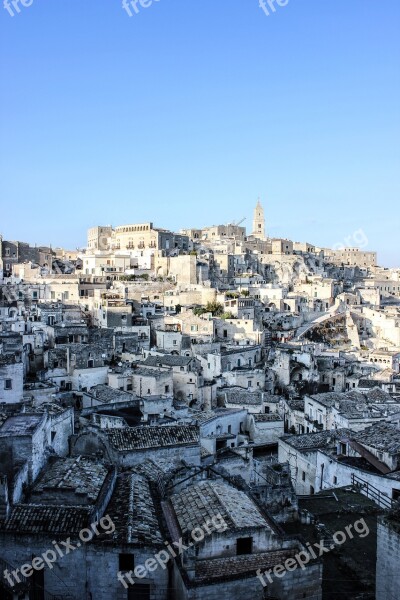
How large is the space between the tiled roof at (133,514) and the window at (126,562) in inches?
9.7

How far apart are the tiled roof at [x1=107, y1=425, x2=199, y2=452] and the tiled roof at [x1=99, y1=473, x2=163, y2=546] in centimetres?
265

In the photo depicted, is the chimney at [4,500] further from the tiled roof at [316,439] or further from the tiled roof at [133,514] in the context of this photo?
the tiled roof at [316,439]

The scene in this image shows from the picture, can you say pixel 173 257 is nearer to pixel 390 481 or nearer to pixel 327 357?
pixel 327 357

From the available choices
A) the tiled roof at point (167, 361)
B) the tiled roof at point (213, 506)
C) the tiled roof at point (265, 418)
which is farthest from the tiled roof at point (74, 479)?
the tiled roof at point (167, 361)

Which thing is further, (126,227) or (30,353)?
(126,227)

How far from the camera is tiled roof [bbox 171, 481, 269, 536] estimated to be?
9945 mm

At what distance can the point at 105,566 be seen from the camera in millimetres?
9727

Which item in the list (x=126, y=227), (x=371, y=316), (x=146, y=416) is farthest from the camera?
(x=126, y=227)

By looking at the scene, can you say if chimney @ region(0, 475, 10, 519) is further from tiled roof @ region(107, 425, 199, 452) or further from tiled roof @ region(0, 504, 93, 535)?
tiled roof @ region(107, 425, 199, 452)

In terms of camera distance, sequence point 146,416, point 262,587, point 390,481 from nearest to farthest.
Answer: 1. point 262,587
2. point 390,481
3. point 146,416

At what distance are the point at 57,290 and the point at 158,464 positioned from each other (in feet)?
113

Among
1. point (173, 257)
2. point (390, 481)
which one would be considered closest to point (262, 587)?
point (390, 481)

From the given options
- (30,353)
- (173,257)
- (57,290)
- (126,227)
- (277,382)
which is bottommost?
(277,382)

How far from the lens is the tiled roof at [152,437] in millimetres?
16609
